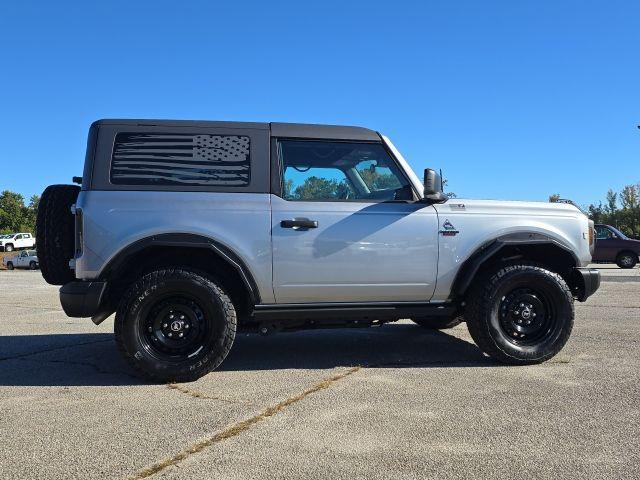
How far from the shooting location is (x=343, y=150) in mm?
4672

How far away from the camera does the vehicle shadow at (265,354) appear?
4504 millimetres

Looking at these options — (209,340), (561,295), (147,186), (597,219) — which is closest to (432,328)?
(561,295)

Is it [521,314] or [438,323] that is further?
[438,323]

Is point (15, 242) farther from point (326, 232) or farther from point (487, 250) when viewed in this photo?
point (487, 250)

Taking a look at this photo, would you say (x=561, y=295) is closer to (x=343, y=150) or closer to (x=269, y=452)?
(x=343, y=150)

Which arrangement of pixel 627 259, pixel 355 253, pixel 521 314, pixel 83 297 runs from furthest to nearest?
1. pixel 627 259
2. pixel 521 314
3. pixel 355 253
4. pixel 83 297

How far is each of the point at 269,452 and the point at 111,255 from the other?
2.11 meters

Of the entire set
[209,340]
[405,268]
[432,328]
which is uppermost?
[405,268]

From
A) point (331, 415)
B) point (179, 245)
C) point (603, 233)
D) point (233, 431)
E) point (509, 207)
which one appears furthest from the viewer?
point (603, 233)

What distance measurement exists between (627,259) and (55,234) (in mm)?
21872

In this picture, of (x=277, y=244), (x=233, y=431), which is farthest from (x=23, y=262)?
(x=233, y=431)

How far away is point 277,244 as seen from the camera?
14.1 ft

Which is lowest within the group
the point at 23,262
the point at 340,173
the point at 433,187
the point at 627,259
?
the point at 23,262

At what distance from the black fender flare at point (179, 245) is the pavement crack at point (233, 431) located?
96 centimetres
